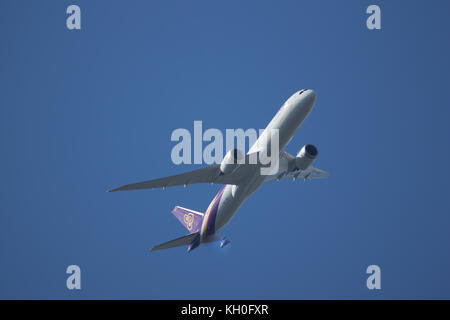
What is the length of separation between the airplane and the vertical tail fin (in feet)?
0.33

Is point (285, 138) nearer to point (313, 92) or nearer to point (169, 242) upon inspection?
point (313, 92)

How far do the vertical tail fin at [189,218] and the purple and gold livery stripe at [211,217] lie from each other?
3.22ft

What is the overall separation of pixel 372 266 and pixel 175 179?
21.4m

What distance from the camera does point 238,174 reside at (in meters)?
43.4

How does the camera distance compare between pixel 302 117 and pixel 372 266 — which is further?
pixel 372 266

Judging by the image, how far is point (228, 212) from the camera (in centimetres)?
4616

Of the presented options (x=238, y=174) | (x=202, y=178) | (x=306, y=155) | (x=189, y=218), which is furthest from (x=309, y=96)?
(x=189, y=218)

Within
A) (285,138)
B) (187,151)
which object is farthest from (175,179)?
(285,138)

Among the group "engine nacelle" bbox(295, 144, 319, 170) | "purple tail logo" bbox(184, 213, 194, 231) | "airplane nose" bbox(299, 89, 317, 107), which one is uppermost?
"airplane nose" bbox(299, 89, 317, 107)

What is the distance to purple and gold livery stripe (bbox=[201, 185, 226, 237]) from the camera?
46.8 m

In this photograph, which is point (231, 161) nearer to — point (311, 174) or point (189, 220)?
point (189, 220)

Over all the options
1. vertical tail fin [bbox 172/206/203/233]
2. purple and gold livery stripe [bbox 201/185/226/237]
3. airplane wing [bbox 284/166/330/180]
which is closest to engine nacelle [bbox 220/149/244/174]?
purple and gold livery stripe [bbox 201/185/226/237]

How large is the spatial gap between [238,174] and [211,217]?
5.64 m

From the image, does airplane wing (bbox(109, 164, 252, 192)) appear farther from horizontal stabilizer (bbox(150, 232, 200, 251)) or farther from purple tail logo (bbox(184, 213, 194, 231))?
purple tail logo (bbox(184, 213, 194, 231))
